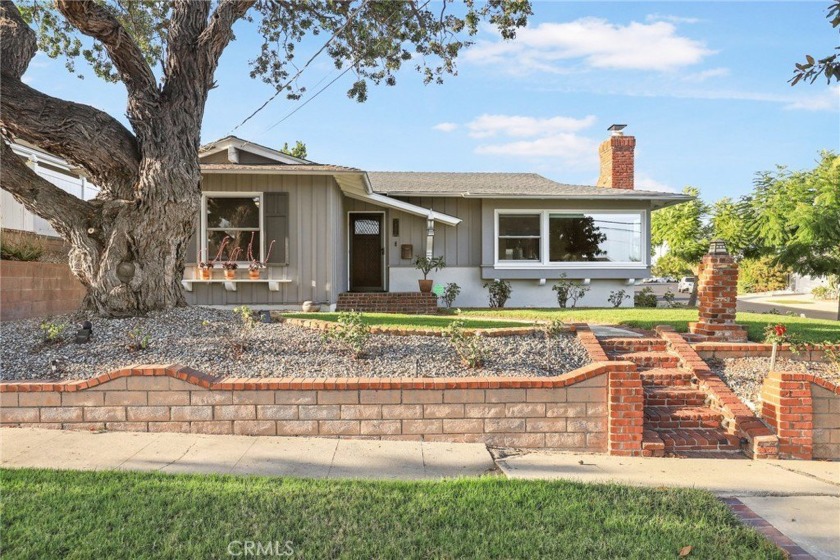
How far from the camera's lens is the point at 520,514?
3.51 m

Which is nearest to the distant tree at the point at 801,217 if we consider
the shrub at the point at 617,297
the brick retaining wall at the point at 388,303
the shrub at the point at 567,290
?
the shrub at the point at 617,297

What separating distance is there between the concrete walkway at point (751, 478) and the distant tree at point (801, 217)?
11207mm

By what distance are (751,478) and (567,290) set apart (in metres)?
9.39

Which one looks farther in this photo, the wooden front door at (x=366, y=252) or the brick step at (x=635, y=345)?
the wooden front door at (x=366, y=252)

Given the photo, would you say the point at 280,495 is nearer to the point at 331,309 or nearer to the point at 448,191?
the point at 331,309

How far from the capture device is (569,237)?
14.8 m

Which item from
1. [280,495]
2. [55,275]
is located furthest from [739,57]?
[55,275]

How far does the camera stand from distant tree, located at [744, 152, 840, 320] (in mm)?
14172

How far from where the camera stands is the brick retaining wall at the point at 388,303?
1245cm

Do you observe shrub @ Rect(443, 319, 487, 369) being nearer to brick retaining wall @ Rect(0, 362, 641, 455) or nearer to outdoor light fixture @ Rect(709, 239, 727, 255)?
brick retaining wall @ Rect(0, 362, 641, 455)

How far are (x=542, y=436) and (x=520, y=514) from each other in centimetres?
187

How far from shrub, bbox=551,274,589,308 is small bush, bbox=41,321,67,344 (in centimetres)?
1052

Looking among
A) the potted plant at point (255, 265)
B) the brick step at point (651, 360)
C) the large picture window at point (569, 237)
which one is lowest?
the brick step at point (651, 360)

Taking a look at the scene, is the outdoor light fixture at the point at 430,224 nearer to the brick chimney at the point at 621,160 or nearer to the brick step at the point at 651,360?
the brick chimney at the point at 621,160
